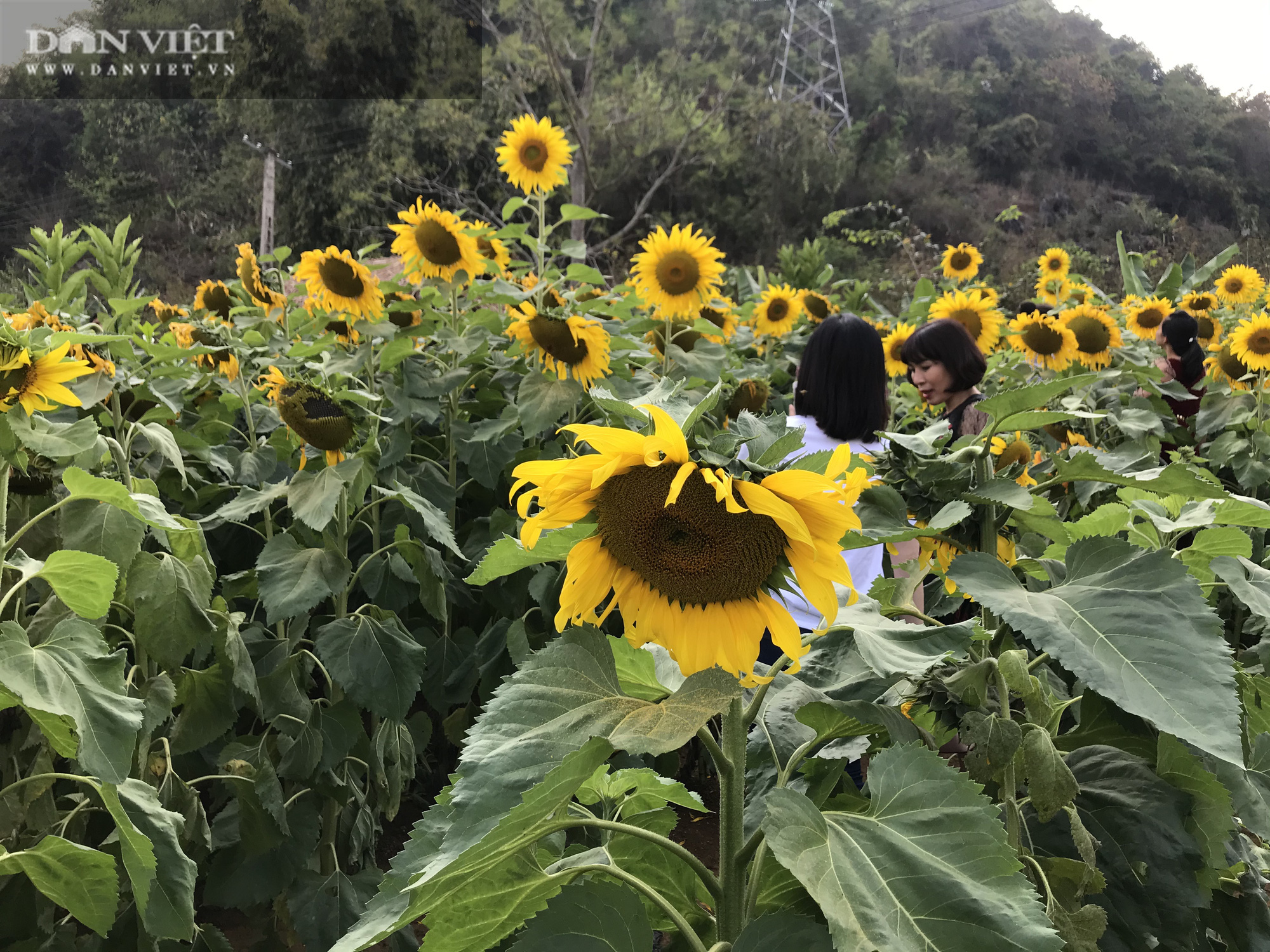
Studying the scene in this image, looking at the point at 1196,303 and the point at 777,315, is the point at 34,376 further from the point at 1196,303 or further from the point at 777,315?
the point at 1196,303

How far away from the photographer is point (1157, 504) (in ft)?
3.54

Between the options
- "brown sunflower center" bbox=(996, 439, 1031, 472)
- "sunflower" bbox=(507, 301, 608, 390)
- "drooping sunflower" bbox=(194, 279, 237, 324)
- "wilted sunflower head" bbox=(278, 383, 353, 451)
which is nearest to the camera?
"wilted sunflower head" bbox=(278, 383, 353, 451)

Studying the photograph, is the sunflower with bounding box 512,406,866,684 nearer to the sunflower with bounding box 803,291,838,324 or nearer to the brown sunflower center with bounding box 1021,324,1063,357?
the brown sunflower center with bounding box 1021,324,1063,357

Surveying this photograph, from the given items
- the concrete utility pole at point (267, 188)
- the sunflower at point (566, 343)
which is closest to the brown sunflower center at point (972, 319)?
the sunflower at point (566, 343)

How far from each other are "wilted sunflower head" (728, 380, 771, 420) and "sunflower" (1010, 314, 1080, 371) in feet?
4.44

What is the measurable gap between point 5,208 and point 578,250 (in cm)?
2090

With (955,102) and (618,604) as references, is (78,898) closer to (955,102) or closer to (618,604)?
(618,604)

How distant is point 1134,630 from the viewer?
766mm

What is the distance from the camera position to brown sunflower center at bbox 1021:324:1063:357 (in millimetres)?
3738

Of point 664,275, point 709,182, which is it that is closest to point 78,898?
point 664,275

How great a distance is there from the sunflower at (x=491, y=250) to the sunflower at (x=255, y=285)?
68cm

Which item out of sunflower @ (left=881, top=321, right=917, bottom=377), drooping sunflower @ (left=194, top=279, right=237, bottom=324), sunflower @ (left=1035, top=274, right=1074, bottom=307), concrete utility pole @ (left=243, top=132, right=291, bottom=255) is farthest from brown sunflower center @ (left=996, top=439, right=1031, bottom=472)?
concrete utility pole @ (left=243, top=132, right=291, bottom=255)

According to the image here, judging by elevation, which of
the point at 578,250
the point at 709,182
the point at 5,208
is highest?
the point at 578,250

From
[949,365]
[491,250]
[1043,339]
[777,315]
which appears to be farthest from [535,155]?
[1043,339]
